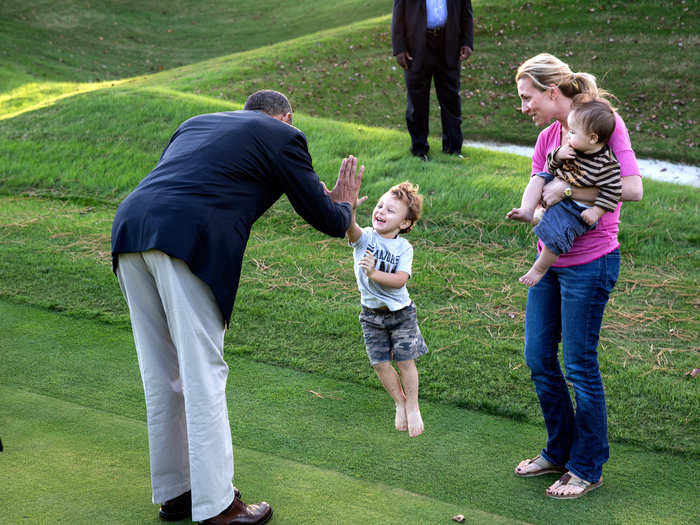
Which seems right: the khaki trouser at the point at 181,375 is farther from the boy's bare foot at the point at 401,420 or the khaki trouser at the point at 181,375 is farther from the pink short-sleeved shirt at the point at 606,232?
the pink short-sleeved shirt at the point at 606,232

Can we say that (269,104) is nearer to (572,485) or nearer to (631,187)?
(631,187)

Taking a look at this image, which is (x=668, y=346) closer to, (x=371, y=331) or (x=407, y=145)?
(x=371, y=331)

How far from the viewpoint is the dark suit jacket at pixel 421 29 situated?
8656 mm

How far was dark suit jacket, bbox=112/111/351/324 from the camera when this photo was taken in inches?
119

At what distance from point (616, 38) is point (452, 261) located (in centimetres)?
1086

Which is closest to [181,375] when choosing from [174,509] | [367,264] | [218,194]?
[174,509]

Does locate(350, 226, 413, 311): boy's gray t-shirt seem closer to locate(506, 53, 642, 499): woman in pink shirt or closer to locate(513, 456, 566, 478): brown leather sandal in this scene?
locate(506, 53, 642, 499): woman in pink shirt

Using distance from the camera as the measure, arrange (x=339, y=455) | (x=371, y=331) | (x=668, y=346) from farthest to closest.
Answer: (x=668, y=346)
(x=339, y=455)
(x=371, y=331)

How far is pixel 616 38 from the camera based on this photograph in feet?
50.4

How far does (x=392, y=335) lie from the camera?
358cm

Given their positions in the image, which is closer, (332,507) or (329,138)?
(332,507)

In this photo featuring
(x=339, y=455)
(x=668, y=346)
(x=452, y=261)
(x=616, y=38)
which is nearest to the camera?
(x=339, y=455)

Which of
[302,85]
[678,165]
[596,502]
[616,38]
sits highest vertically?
[616,38]

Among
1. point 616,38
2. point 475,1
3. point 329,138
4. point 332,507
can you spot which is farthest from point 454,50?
point 475,1
